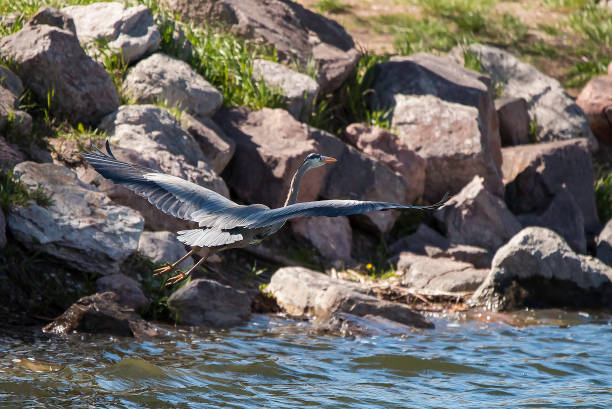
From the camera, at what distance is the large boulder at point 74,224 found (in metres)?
6.35

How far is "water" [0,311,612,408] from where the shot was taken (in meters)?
5.17

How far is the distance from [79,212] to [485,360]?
3396mm

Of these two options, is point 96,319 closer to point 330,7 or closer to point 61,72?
point 61,72

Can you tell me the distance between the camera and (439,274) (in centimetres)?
830

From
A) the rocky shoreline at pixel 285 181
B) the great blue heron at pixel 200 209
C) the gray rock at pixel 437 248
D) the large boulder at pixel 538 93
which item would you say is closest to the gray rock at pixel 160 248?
the rocky shoreline at pixel 285 181

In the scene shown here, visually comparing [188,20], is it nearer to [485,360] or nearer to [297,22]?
[297,22]

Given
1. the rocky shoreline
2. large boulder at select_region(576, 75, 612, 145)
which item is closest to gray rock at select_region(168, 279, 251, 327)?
the rocky shoreline

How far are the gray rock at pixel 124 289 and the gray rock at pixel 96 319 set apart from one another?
0.25m

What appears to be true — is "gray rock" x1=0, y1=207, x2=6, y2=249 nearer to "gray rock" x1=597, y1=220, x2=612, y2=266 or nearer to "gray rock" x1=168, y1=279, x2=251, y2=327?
"gray rock" x1=168, y1=279, x2=251, y2=327

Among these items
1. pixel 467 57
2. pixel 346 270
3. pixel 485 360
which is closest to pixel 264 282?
pixel 346 270

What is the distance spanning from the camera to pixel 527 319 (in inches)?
308

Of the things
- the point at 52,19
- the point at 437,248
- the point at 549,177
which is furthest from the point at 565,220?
the point at 52,19

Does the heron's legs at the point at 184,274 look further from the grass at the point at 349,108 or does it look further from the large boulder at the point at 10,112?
the grass at the point at 349,108

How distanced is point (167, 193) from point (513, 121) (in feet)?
22.2
